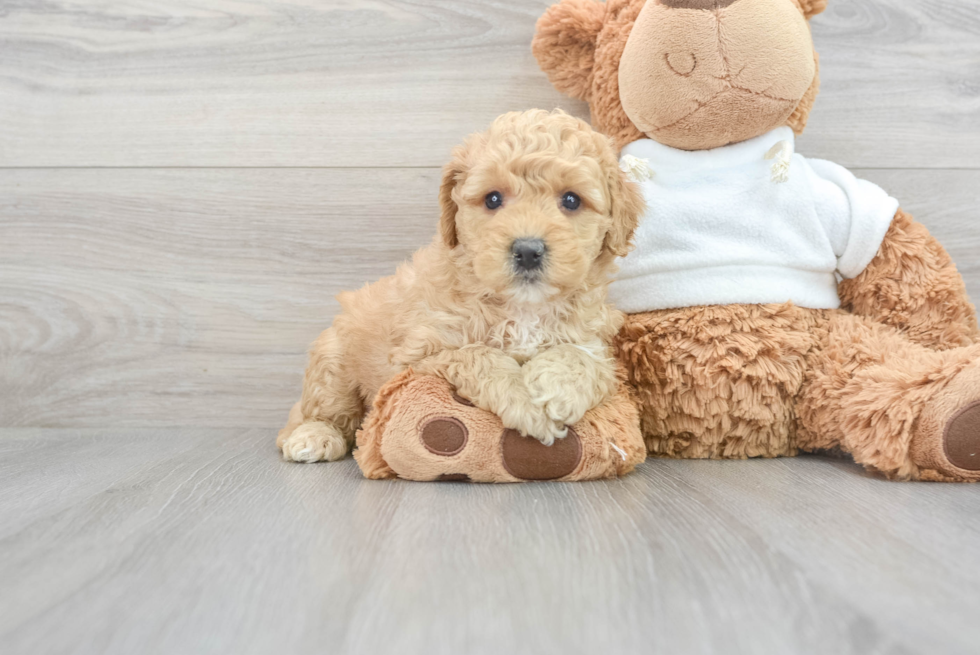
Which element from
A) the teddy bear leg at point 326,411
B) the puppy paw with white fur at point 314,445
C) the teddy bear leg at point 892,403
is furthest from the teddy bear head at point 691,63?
the puppy paw with white fur at point 314,445

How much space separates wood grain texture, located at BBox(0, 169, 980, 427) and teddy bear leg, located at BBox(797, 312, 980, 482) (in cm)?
99

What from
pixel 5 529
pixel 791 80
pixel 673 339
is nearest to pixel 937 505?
pixel 673 339

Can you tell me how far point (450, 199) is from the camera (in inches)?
49.6

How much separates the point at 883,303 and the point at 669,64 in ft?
2.12

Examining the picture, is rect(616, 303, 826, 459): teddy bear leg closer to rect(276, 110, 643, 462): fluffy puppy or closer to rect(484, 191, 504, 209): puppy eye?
rect(276, 110, 643, 462): fluffy puppy

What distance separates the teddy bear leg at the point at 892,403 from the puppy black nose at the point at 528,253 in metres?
0.63

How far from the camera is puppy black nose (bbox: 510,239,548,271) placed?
109 centimetres

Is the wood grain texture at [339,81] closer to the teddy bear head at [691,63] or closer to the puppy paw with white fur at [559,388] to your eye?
the teddy bear head at [691,63]

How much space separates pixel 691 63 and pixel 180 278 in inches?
53.1

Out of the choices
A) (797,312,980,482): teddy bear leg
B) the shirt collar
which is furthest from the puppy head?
(797,312,980,482): teddy bear leg

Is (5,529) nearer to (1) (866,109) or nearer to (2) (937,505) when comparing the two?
(2) (937,505)

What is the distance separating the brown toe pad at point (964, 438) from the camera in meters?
1.10

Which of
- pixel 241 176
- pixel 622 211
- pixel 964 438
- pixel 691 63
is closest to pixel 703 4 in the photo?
pixel 691 63

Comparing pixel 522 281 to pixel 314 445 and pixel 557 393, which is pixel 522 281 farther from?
pixel 314 445
